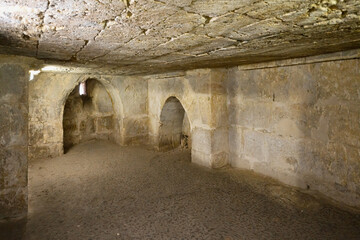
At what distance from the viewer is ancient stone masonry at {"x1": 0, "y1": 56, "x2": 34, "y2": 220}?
2.83m

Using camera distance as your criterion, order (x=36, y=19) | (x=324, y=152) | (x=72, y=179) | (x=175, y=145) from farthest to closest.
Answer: (x=175, y=145) → (x=72, y=179) → (x=324, y=152) → (x=36, y=19)

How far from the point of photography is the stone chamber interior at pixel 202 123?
65.7 inches

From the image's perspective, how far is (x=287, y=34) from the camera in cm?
204

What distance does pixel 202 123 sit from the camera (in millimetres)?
4844

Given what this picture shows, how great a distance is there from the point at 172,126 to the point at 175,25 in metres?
5.14

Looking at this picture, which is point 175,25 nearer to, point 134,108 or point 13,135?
point 13,135

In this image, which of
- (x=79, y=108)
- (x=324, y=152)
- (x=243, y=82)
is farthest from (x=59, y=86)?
(x=324, y=152)

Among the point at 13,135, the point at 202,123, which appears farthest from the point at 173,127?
the point at 13,135

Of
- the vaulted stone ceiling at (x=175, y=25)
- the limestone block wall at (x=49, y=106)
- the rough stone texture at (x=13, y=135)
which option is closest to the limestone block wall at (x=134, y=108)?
the limestone block wall at (x=49, y=106)

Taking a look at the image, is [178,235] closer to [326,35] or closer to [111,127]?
[326,35]

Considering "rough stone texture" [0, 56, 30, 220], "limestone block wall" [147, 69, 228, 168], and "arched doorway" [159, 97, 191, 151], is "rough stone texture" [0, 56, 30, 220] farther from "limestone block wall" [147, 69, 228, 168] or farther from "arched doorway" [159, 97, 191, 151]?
"arched doorway" [159, 97, 191, 151]

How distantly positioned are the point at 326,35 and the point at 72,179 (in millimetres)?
4517

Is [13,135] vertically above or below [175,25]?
below

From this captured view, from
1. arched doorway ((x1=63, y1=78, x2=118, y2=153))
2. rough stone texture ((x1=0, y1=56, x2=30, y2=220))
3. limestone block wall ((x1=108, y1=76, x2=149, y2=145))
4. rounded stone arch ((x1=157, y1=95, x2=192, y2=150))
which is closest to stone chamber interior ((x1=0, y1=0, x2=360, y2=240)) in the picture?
rough stone texture ((x1=0, y1=56, x2=30, y2=220))
